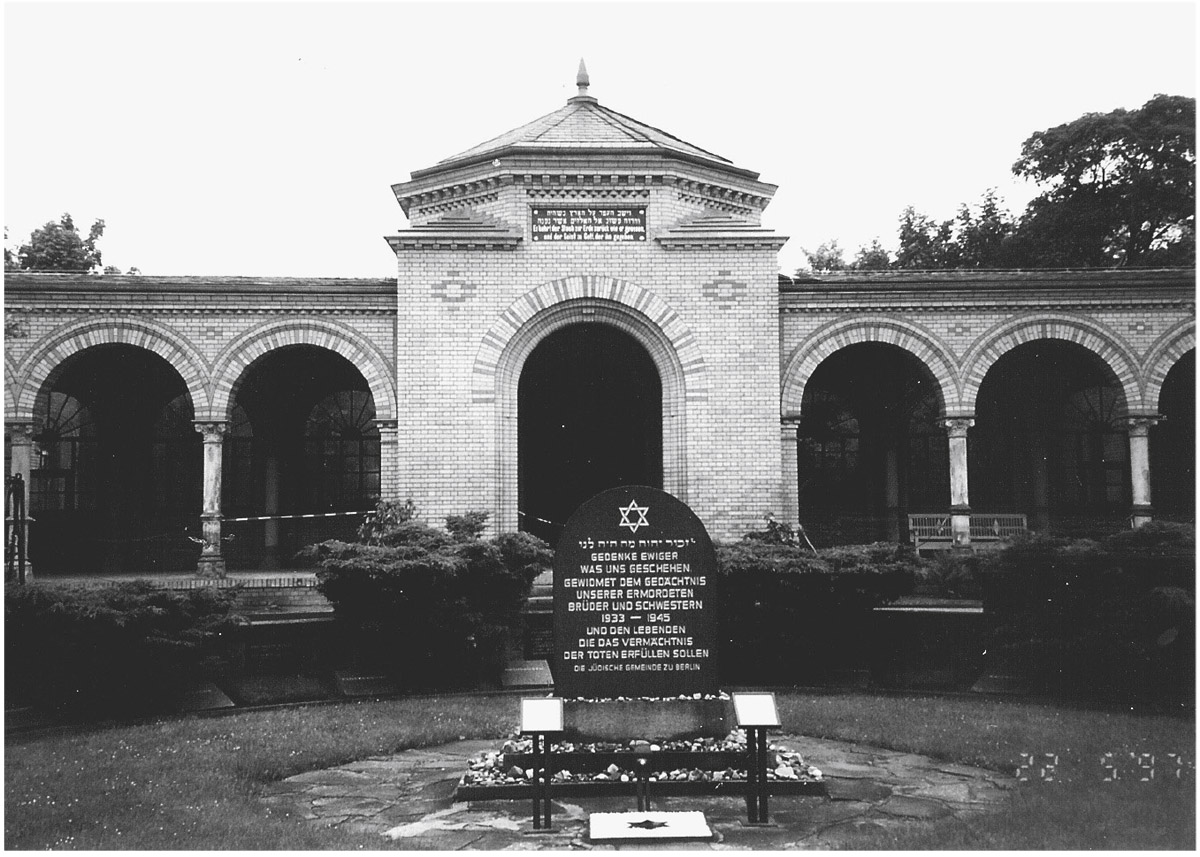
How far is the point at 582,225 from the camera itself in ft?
56.0

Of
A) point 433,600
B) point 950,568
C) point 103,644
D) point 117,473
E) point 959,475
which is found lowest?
point 103,644

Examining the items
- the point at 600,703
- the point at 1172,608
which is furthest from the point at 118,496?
the point at 1172,608

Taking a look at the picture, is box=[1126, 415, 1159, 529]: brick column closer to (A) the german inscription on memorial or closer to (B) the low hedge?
(B) the low hedge

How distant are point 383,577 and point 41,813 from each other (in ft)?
16.9

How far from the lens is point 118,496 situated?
2102 centimetres

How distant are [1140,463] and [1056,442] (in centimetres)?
359

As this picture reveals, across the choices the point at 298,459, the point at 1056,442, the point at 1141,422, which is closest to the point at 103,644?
the point at 298,459

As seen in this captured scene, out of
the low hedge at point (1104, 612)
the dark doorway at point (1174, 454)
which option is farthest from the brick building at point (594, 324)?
the low hedge at point (1104, 612)

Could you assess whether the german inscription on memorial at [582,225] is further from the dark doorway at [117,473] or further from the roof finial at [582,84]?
the dark doorway at [117,473]

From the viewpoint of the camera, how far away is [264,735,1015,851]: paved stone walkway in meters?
6.85

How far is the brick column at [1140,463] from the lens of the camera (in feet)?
56.8

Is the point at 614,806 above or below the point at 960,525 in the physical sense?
below

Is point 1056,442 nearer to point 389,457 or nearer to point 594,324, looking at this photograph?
point 594,324

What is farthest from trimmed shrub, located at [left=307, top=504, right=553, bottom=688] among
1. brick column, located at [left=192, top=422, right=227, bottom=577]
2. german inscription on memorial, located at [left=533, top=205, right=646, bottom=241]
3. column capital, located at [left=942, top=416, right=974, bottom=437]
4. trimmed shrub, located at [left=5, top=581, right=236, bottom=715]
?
column capital, located at [left=942, top=416, right=974, bottom=437]
